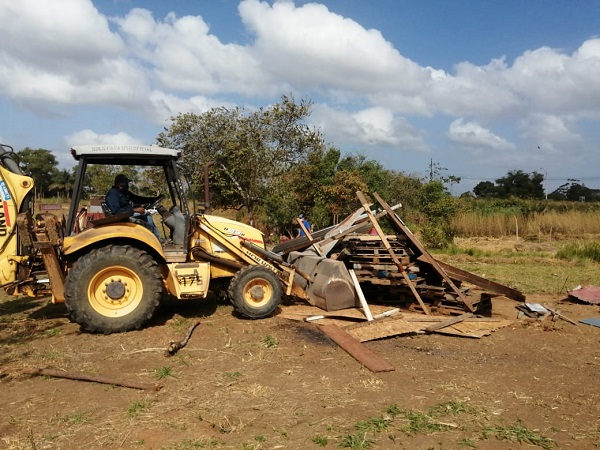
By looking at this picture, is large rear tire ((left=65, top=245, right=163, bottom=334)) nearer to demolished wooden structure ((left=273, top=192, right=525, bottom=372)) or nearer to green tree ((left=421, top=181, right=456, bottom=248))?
demolished wooden structure ((left=273, top=192, right=525, bottom=372))

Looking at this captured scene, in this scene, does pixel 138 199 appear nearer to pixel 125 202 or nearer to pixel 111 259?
pixel 125 202

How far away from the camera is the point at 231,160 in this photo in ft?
66.7

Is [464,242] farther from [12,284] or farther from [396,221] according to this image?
[12,284]

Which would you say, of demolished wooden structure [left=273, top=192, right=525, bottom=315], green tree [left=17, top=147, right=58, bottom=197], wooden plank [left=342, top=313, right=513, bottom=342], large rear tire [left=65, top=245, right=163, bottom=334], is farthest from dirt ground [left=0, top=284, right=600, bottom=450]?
green tree [left=17, top=147, right=58, bottom=197]

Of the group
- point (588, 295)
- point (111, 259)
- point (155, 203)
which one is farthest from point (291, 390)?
point (588, 295)

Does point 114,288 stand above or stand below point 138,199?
below

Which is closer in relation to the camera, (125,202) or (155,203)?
(125,202)

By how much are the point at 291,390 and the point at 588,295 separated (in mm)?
6601

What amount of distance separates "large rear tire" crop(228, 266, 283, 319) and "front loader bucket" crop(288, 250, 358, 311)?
2.38 feet

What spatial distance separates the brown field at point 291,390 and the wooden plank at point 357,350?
0.11 meters

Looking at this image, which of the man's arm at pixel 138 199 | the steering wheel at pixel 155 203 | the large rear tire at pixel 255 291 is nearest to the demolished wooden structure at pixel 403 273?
the large rear tire at pixel 255 291

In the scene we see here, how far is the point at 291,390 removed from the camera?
473 centimetres

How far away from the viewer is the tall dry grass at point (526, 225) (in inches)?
931

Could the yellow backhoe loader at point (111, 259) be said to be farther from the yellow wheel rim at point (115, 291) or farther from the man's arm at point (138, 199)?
the man's arm at point (138, 199)
